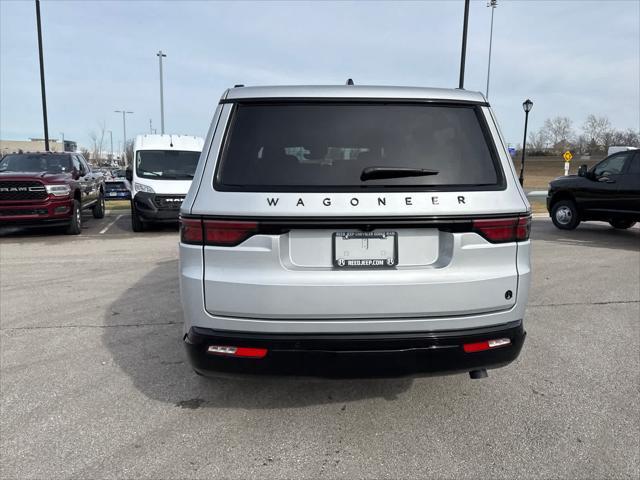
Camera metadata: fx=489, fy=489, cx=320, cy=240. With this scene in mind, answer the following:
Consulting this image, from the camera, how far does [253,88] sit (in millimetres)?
2744

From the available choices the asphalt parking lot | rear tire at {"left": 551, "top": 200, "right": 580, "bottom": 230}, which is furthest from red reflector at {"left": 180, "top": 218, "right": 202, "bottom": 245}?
rear tire at {"left": 551, "top": 200, "right": 580, "bottom": 230}

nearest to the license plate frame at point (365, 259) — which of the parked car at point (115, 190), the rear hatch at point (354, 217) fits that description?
the rear hatch at point (354, 217)

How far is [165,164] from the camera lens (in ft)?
37.7

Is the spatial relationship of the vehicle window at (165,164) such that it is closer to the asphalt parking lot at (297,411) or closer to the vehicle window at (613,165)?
the asphalt parking lot at (297,411)

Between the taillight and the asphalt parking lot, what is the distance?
3.47 ft

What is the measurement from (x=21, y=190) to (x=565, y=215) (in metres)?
11.7

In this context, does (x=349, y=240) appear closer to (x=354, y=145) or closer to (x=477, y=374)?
(x=354, y=145)

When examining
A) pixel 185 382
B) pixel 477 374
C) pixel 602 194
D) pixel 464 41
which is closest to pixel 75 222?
pixel 185 382

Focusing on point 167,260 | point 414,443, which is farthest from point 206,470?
point 167,260

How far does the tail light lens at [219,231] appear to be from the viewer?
8.03ft

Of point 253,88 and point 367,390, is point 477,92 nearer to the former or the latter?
point 253,88

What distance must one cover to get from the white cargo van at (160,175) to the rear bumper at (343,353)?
774cm

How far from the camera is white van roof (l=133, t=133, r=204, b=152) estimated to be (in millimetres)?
11719

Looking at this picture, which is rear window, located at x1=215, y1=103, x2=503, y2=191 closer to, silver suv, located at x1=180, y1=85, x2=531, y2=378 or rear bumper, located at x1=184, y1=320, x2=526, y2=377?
silver suv, located at x1=180, y1=85, x2=531, y2=378
